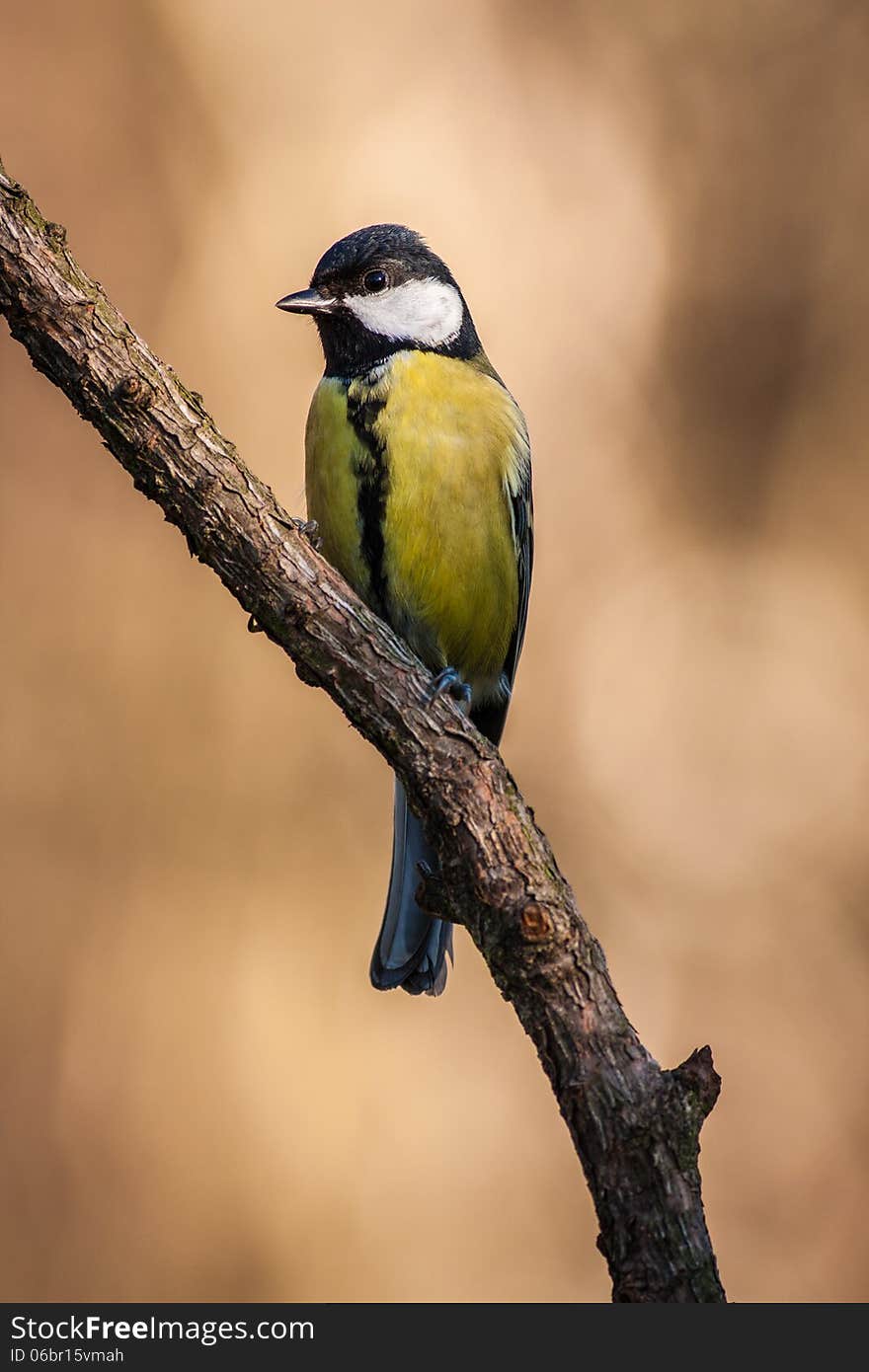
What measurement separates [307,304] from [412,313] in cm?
27

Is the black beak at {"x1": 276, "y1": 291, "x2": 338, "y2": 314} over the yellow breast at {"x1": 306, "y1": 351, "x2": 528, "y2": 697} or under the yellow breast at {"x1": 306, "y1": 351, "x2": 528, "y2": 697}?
over

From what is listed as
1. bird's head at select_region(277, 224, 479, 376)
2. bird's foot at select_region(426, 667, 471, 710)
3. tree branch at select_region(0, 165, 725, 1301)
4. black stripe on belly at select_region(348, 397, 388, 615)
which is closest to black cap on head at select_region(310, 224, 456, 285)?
bird's head at select_region(277, 224, 479, 376)

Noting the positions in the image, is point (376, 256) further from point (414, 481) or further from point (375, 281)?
point (414, 481)

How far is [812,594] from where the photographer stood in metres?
4.55

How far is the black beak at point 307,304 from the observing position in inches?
132

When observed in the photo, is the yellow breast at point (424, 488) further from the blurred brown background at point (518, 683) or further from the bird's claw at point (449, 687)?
the blurred brown background at point (518, 683)

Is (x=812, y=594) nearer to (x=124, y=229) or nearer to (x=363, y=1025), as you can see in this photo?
(x=363, y=1025)

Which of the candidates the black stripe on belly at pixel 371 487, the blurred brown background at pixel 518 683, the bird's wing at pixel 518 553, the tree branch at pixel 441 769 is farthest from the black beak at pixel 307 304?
the tree branch at pixel 441 769

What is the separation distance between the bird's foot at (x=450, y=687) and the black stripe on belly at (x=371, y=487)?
12.0 inches

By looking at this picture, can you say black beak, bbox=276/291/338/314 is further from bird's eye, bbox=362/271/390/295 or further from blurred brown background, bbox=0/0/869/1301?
blurred brown background, bbox=0/0/869/1301

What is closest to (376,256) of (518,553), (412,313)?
(412,313)

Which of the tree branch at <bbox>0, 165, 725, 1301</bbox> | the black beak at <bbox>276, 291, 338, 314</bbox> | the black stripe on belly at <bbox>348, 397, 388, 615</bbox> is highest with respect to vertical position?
the black beak at <bbox>276, 291, 338, 314</bbox>

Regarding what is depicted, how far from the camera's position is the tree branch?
2041 mm

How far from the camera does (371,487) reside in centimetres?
307
